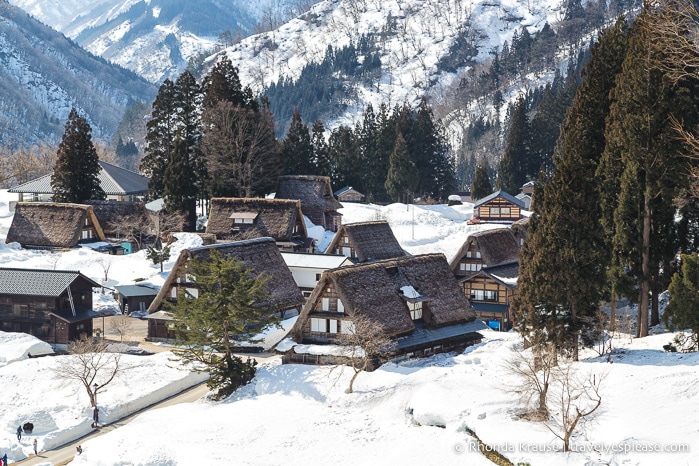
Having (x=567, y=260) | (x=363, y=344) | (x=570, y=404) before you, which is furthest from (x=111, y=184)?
(x=570, y=404)

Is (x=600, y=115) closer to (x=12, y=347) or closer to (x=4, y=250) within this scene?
(x=12, y=347)

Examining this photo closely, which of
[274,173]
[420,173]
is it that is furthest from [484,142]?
[274,173]

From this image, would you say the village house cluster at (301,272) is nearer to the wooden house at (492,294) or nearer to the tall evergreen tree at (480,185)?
the wooden house at (492,294)

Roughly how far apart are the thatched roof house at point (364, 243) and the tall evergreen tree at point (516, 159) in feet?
109

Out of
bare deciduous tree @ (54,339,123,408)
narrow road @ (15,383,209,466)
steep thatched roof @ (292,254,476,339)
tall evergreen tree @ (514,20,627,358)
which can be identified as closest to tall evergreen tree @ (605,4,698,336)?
tall evergreen tree @ (514,20,627,358)

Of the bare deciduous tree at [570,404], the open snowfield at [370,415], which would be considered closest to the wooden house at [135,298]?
the open snowfield at [370,415]

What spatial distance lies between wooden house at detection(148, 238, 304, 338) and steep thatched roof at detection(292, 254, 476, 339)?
5.33m

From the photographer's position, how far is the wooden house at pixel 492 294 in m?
46.6

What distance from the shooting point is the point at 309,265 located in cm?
4800

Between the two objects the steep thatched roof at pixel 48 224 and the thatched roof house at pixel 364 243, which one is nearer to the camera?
the thatched roof house at pixel 364 243

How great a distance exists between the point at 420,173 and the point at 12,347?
51571mm

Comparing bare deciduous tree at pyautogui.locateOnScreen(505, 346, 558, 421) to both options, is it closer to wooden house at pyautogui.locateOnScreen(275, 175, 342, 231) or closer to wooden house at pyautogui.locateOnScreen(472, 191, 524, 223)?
wooden house at pyautogui.locateOnScreen(275, 175, 342, 231)

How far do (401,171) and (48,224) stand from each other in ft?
113

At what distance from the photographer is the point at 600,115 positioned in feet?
120
